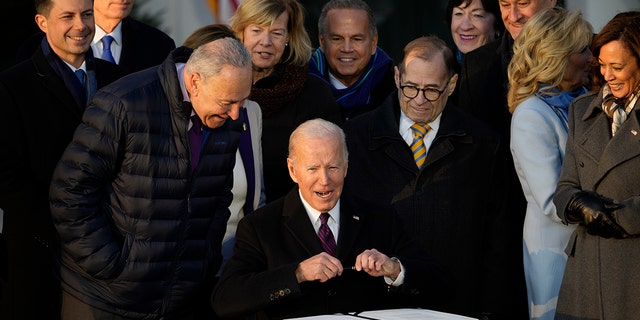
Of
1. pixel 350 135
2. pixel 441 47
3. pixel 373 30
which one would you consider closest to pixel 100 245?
pixel 350 135

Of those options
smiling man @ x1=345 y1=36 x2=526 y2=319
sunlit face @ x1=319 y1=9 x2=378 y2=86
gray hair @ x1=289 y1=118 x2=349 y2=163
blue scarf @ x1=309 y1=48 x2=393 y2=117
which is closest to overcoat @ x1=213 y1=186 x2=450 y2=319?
gray hair @ x1=289 y1=118 x2=349 y2=163

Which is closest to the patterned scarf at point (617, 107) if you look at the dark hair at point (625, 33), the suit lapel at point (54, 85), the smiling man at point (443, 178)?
the dark hair at point (625, 33)

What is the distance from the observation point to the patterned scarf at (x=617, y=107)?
564 centimetres

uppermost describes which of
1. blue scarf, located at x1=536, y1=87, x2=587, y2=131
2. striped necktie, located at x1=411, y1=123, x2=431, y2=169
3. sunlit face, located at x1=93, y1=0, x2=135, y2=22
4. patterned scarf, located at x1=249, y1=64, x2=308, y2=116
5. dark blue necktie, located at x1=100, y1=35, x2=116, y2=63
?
sunlit face, located at x1=93, y1=0, x2=135, y2=22

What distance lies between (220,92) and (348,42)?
6.27 ft

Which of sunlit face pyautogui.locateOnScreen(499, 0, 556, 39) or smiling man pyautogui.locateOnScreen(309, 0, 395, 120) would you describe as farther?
smiling man pyautogui.locateOnScreen(309, 0, 395, 120)

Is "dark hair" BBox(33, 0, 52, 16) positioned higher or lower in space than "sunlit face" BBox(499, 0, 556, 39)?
higher

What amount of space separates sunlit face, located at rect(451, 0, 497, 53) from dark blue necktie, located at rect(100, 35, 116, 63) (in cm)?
212

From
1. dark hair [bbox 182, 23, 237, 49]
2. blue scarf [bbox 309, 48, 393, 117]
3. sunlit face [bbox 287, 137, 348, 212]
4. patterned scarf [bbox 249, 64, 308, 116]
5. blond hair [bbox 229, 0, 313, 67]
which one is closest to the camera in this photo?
sunlit face [bbox 287, 137, 348, 212]

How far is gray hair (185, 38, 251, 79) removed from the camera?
17.5 ft

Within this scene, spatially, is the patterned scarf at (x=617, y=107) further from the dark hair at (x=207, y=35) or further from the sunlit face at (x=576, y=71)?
the dark hair at (x=207, y=35)

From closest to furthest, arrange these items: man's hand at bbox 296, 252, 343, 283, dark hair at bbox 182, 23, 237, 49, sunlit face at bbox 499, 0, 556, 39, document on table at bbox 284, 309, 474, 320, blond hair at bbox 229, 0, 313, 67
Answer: document on table at bbox 284, 309, 474, 320 → man's hand at bbox 296, 252, 343, 283 → dark hair at bbox 182, 23, 237, 49 → blond hair at bbox 229, 0, 313, 67 → sunlit face at bbox 499, 0, 556, 39

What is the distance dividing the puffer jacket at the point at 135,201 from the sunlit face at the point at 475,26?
2501mm

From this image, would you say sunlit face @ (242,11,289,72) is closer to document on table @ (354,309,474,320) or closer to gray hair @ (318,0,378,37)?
gray hair @ (318,0,378,37)
